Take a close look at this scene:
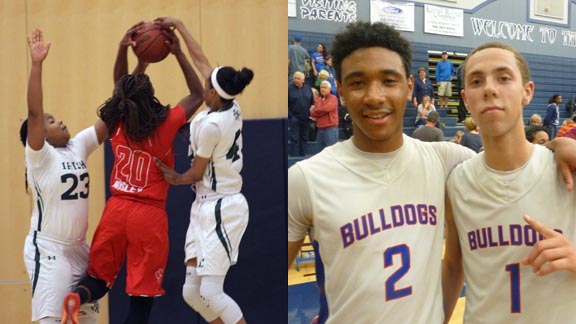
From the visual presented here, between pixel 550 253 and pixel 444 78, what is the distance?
242 inches

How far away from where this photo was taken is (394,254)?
1094 millimetres

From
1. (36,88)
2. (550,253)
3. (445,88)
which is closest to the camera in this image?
(550,253)

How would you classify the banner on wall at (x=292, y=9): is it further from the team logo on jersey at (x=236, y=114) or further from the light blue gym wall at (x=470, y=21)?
the team logo on jersey at (x=236, y=114)

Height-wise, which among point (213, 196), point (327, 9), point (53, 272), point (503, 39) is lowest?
point (53, 272)

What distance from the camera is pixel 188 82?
1.72 meters

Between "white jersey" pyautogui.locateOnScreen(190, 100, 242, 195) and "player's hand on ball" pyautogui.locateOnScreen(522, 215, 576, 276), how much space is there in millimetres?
952

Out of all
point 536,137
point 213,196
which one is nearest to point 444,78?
point 536,137

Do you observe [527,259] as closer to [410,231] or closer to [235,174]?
[410,231]

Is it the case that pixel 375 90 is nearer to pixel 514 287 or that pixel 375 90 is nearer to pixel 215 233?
pixel 514 287

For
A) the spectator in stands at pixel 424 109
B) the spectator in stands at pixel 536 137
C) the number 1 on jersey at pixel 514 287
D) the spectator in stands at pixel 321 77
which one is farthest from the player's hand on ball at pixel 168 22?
the spectator in stands at pixel 424 109

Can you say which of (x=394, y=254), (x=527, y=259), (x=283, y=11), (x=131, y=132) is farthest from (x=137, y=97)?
(x=527, y=259)

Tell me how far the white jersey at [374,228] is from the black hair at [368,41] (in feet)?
0.62

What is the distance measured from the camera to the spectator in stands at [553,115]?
5.60 metres

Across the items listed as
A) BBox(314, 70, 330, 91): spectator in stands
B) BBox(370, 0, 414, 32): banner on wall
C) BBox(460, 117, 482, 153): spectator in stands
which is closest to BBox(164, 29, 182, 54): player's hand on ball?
BBox(460, 117, 482, 153): spectator in stands
